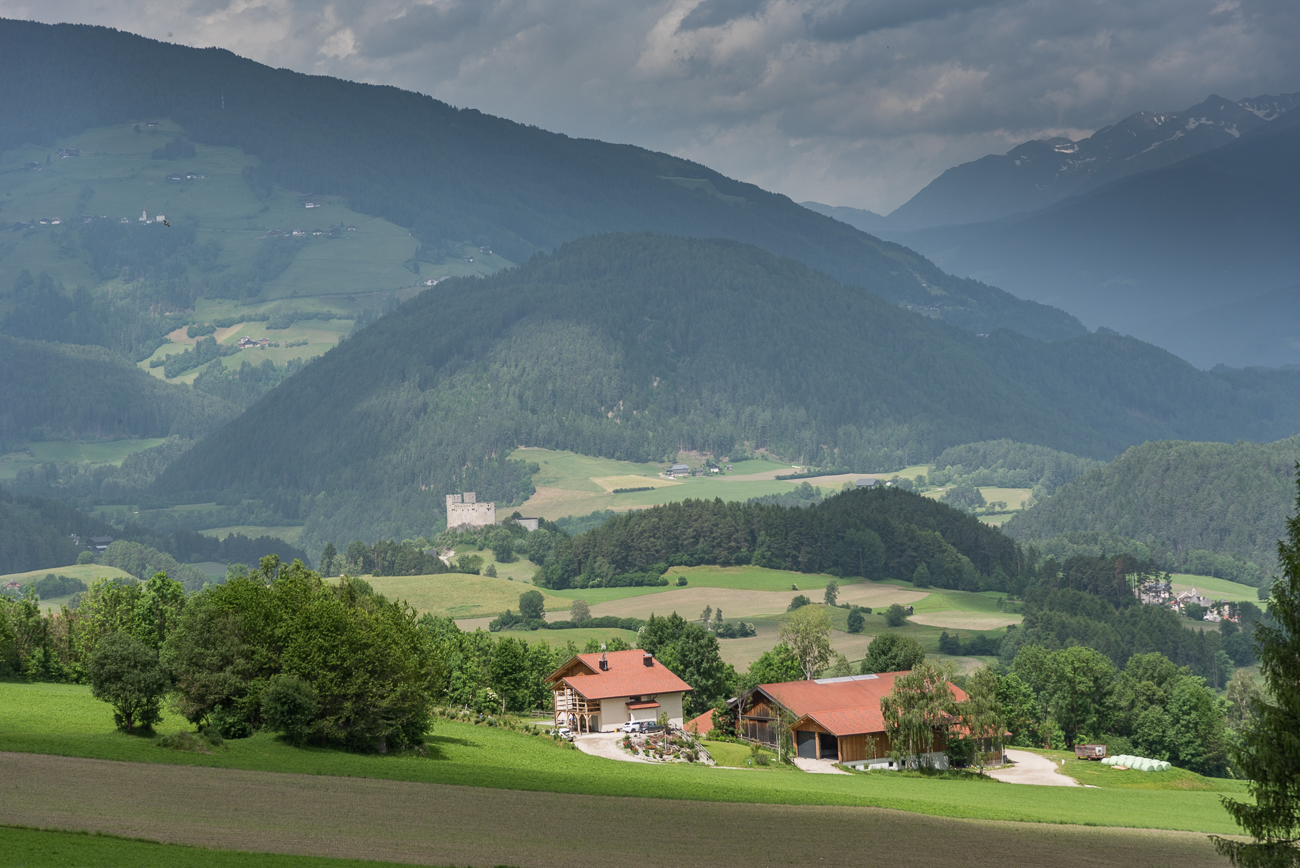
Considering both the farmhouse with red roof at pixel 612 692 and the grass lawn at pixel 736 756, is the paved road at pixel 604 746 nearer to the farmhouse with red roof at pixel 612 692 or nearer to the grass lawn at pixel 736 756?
the farmhouse with red roof at pixel 612 692

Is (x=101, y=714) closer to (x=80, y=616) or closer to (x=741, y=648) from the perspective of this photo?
(x=80, y=616)

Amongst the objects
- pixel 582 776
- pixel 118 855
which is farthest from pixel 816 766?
pixel 118 855

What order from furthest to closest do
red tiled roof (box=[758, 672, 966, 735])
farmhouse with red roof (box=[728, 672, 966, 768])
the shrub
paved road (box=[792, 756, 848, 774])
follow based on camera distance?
red tiled roof (box=[758, 672, 966, 735])
farmhouse with red roof (box=[728, 672, 966, 768])
paved road (box=[792, 756, 848, 774])
the shrub

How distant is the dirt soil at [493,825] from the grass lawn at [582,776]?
6.72 ft

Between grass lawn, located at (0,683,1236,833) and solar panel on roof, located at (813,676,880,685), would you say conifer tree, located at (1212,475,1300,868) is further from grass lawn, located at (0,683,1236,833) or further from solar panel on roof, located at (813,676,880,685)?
solar panel on roof, located at (813,676,880,685)

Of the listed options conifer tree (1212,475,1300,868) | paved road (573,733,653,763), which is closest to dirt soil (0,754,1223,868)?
conifer tree (1212,475,1300,868)

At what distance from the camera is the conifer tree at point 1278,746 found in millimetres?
36062

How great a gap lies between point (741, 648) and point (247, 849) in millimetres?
142727

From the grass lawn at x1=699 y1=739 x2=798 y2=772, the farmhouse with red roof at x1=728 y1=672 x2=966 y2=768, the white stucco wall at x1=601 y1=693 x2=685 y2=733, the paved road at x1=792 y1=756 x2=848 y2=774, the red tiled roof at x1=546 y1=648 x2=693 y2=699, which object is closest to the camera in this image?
the grass lawn at x1=699 y1=739 x2=798 y2=772

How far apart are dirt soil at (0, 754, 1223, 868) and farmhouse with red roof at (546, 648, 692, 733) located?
40.9m

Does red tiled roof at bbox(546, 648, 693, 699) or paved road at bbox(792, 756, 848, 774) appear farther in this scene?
red tiled roof at bbox(546, 648, 693, 699)

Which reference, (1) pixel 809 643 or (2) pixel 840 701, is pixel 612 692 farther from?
(1) pixel 809 643

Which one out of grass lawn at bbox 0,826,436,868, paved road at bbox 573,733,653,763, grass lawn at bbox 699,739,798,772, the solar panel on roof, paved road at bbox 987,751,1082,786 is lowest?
paved road at bbox 987,751,1082,786

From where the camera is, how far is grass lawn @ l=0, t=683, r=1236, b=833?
194ft
